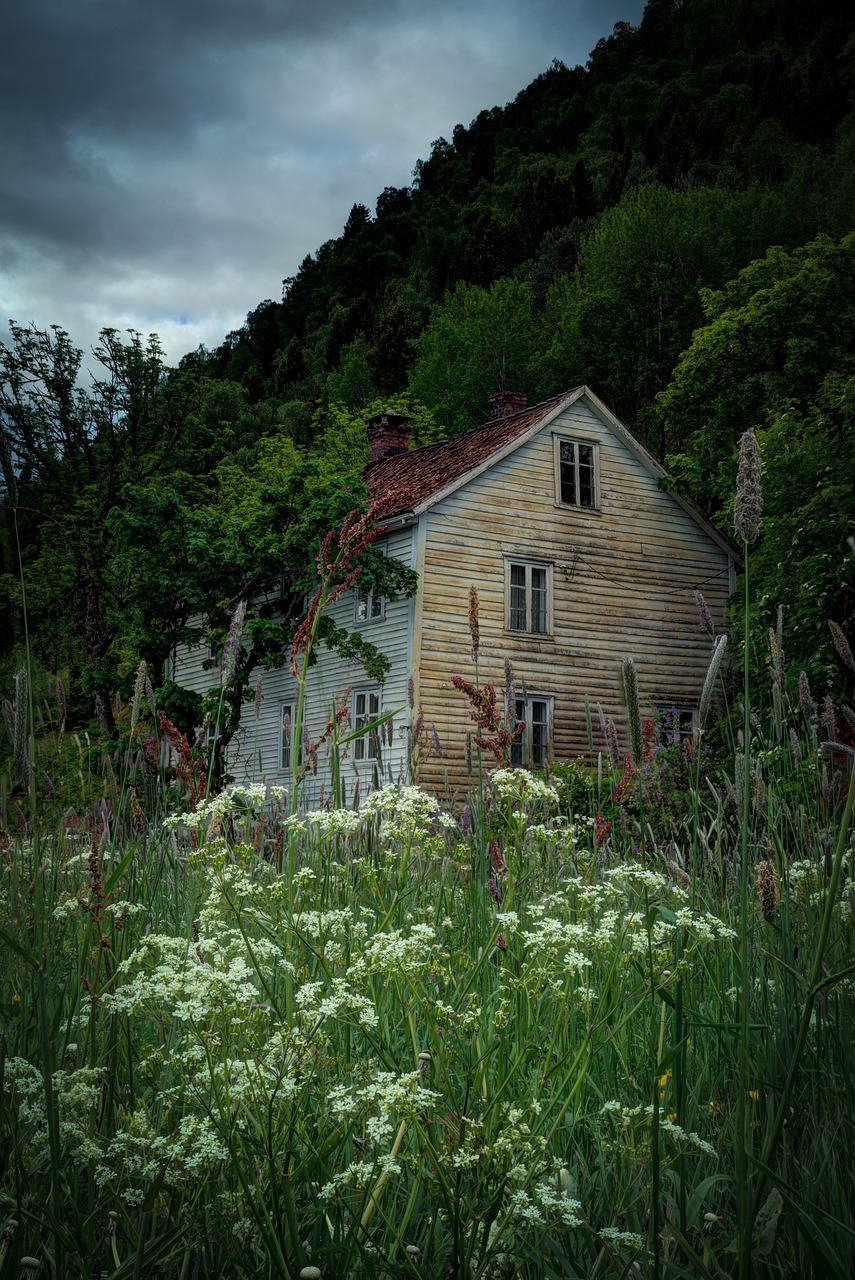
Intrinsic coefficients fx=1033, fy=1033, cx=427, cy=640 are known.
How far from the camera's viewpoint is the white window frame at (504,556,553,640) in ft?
81.7

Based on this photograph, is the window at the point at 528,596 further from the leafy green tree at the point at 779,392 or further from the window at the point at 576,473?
the leafy green tree at the point at 779,392

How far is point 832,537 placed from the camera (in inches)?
814

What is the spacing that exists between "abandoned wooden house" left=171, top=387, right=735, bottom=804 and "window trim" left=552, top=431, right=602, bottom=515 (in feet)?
0.12

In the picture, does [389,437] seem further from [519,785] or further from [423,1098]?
[423,1098]

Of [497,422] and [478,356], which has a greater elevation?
[478,356]

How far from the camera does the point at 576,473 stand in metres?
26.5

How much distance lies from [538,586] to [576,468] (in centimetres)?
336

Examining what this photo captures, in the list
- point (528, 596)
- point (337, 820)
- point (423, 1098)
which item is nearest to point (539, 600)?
point (528, 596)

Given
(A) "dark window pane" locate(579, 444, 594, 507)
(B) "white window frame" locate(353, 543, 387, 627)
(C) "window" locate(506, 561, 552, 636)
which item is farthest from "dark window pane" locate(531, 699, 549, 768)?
(A) "dark window pane" locate(579, 444, 594, 507)

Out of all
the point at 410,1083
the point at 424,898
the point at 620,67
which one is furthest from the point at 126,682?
the point at 620,67

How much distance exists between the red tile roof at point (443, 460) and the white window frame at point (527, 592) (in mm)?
2592

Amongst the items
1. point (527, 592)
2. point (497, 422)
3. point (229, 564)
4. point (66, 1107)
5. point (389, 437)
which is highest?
point (389, 437)

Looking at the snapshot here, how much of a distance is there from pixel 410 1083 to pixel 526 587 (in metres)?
23.7

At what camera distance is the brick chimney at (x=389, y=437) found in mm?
→ 32438
